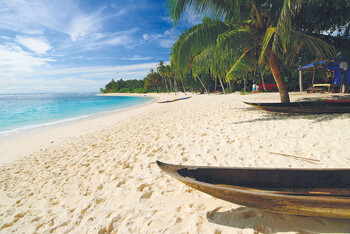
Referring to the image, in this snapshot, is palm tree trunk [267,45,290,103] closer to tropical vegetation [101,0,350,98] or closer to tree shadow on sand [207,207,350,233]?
tropical vegetation [101,0,350,98]

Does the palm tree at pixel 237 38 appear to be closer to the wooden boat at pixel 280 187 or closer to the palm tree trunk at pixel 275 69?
the palm tree trunk at pixel 275 69

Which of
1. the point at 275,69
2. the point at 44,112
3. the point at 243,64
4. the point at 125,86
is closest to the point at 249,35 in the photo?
the point at 243,64

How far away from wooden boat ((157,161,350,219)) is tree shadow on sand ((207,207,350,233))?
0.23m

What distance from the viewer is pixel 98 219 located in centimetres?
213

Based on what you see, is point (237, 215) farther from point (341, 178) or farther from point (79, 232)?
point (79, 232)

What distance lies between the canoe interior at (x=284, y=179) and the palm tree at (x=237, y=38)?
4394 millimetres

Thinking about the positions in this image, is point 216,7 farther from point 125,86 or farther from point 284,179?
point 125,86

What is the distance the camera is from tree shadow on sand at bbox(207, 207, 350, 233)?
151 centimetres

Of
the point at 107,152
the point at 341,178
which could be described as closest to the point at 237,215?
the point at 341,178

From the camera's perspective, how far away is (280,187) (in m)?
1.90

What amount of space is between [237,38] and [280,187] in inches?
209

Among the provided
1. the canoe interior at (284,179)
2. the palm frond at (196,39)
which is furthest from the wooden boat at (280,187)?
the palm frond at (196,39)

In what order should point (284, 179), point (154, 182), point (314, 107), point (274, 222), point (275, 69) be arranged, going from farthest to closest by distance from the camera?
point (275, 69)
point (314, 107)
point (154, 182)
point (284, 179)
point (274, 222)

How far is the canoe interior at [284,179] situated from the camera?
68.9 inches
